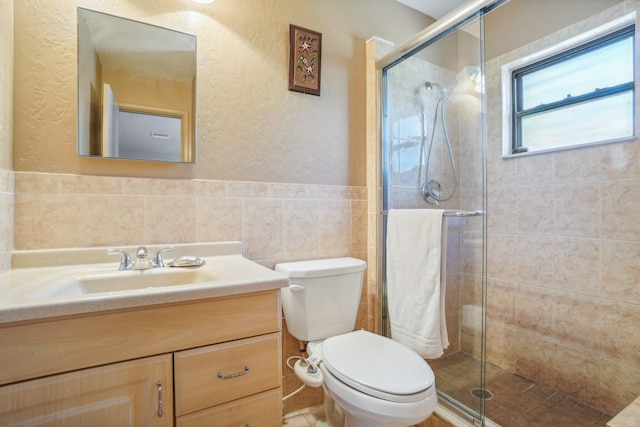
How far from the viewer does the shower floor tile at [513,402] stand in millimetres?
1461

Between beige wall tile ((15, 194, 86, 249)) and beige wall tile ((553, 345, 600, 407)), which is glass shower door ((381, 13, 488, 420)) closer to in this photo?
beige wall tile ((553, 345, 600, 407))

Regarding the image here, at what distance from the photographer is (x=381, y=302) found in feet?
5.89

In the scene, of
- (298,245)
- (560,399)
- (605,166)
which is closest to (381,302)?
(298,245)

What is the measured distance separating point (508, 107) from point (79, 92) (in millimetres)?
2386

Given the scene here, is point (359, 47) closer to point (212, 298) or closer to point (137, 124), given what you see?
point (137, 124)

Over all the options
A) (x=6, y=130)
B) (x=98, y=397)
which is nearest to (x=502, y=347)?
(x=98, y=397)

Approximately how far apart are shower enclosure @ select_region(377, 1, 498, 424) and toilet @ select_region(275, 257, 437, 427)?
36cm

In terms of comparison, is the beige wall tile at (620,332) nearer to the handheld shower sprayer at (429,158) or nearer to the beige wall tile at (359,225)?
the handheld shower sprayer at (429,158)

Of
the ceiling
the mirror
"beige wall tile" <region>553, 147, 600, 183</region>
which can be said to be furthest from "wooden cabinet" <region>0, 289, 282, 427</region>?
the ceiling

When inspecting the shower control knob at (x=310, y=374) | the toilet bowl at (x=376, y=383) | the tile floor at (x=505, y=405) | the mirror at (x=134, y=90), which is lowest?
the tile floor at (x=505, y=405)

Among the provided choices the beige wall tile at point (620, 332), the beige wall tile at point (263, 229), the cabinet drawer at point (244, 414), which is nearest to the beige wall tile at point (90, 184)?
the beige wall tile at point (263, 229)

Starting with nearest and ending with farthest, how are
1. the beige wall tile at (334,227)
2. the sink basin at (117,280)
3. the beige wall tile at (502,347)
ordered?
the sink basin at (117,280), the beige wall tile at (334,227), the beige wall tile at (502,347)

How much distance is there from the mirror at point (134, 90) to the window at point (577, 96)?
2013 mm

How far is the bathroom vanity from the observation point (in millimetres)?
684
